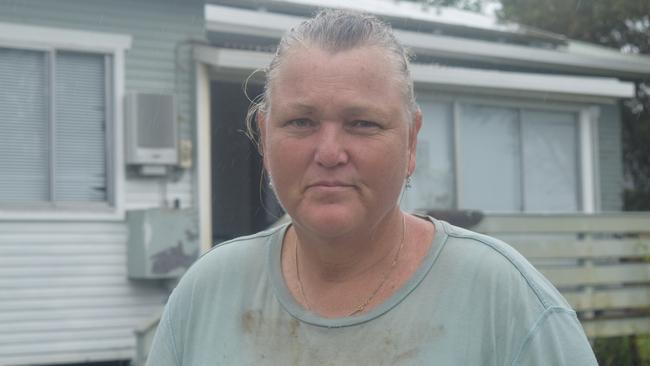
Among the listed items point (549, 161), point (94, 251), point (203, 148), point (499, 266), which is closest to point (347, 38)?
point (499, 266)

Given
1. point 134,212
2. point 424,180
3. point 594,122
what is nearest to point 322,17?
point 134,212

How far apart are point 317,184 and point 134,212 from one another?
8440 mm

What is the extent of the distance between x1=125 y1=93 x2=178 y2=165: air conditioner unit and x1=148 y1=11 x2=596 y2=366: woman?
8206 mm

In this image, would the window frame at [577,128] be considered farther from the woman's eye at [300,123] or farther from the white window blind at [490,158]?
the woman's eye at [300,123]

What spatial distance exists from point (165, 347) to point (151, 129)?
27.0ft

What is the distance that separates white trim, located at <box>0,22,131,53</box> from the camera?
9.71 meters

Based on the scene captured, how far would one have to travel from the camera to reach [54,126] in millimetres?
9969

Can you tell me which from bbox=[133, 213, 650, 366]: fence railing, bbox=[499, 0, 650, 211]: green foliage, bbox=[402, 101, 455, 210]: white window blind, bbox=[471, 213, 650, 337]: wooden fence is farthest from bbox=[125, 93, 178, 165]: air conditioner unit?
bbox=[499, 0, 650, 211]: green foliage

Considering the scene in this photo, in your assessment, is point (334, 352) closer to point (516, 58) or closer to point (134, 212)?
point (134, 212)

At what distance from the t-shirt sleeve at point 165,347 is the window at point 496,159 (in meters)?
9.99

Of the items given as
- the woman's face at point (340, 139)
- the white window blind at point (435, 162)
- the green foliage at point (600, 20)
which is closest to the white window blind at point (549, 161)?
the white window blind at point (435, 162)

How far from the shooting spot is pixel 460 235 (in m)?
2.05

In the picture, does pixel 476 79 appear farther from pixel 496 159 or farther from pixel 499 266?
→ pixel 499 266

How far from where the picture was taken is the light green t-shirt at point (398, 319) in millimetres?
1857
